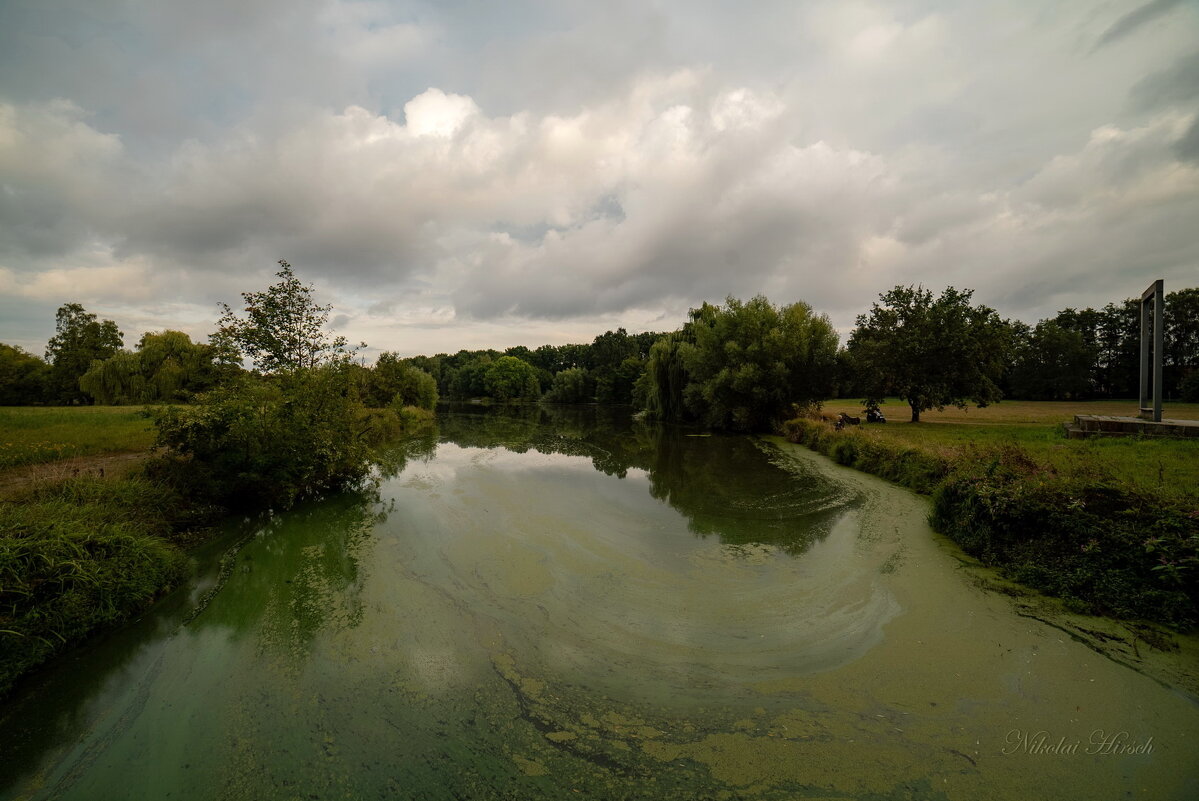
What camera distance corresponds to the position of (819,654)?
4121 mm

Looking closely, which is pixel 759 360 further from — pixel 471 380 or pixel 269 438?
pixel 471 380

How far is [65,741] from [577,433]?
22.0 metres

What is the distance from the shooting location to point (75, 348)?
29.7m

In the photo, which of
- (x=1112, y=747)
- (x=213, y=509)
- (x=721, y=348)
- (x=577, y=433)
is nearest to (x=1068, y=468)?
(x=1112, y=747)

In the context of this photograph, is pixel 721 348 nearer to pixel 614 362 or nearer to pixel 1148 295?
pixel 1148 295

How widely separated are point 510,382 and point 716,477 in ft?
194

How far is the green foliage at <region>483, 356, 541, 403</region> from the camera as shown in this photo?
68.9 m

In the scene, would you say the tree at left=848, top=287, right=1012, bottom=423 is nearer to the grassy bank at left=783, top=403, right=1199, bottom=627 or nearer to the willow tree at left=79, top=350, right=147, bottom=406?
→ the grassy bank at left=783, top=403, right=1199, bottom=627

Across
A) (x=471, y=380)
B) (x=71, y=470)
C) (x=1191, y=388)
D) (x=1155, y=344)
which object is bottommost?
(x=71, y=470)

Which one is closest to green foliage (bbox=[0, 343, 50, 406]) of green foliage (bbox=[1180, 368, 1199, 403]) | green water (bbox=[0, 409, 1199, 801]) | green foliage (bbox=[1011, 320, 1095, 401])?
green water (bbox=[0, 409, 1199, 801])

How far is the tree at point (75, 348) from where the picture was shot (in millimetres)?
27703

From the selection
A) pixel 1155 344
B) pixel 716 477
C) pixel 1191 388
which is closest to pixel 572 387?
pixel 716 477

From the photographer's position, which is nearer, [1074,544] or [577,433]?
[1074,544]

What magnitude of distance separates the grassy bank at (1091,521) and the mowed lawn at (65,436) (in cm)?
1354
